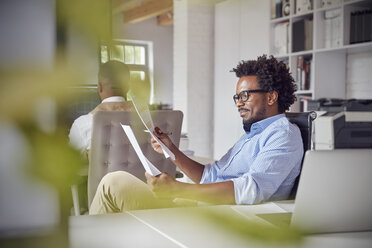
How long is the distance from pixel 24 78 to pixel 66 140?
3cm

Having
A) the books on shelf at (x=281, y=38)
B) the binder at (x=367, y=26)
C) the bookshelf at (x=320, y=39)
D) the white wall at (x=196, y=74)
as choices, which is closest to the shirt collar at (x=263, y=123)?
the bookshelf at (x=320, y=39)

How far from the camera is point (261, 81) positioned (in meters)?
1.67

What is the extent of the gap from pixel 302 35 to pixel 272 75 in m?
2.45

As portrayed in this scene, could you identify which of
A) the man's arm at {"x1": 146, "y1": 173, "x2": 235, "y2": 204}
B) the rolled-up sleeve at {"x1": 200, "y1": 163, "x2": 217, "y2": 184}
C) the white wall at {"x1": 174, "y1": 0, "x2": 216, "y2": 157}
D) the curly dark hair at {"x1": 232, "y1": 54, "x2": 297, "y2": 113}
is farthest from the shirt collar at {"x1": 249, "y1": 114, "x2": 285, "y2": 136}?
the white wall at {"x1": 174, "y1": 0, "x2": 216, "y2": 157}

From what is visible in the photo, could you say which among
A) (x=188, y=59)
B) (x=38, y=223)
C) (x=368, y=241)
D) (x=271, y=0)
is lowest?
(x=368, y=241)

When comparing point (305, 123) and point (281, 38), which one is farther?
point (281, 38)

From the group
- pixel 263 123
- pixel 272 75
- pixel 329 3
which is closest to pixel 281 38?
pixel 329 3

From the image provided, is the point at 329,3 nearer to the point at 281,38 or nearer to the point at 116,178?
the point at 281,38

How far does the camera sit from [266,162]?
1.33 m

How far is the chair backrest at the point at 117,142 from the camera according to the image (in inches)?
75.6

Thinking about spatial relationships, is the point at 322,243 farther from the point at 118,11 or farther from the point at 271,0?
the point at 271,0

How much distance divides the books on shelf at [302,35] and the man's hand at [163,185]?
299 cm

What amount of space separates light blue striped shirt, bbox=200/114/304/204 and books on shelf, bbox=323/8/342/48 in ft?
7.36

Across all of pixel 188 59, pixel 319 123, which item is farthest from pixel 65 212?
pixel 188 59
